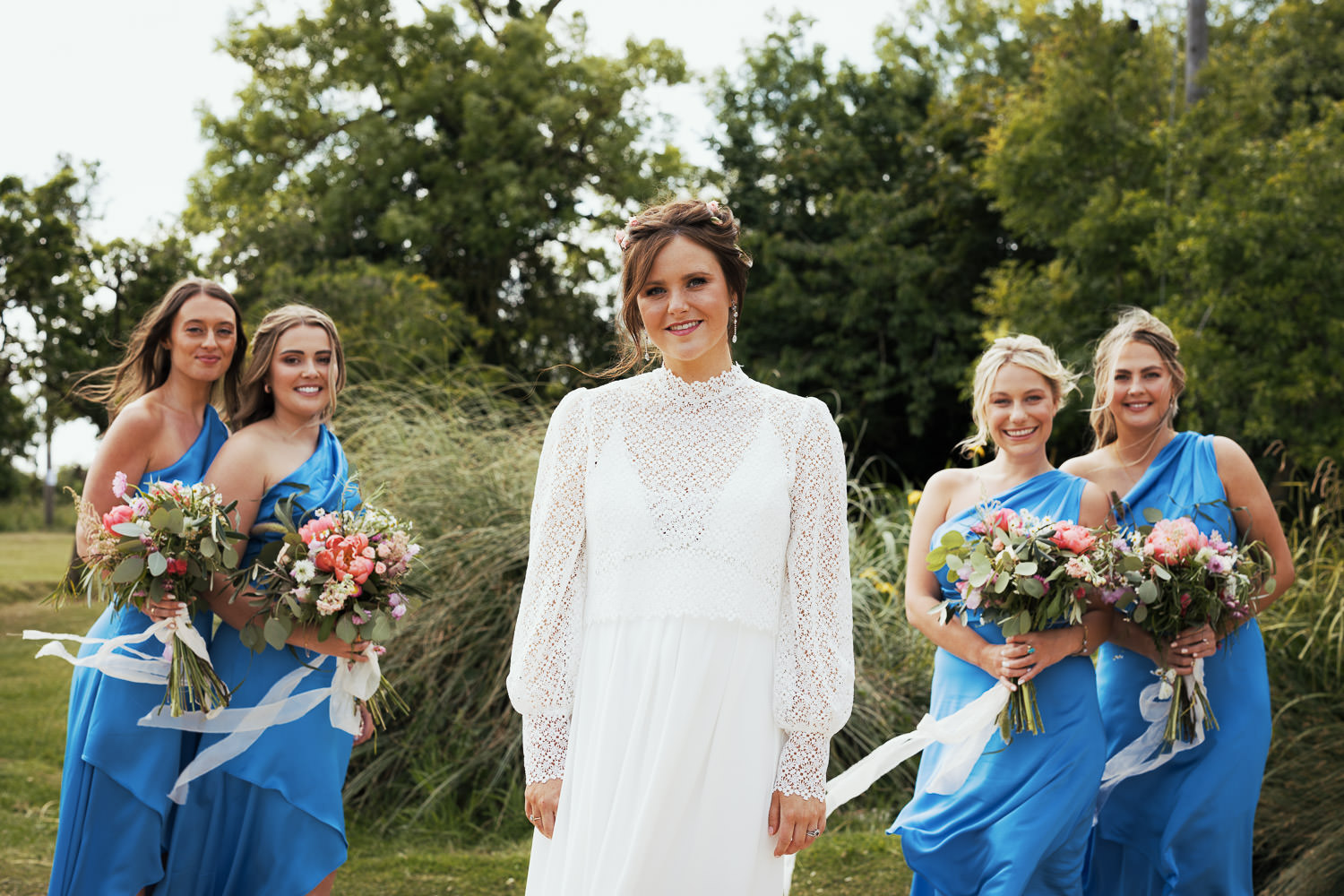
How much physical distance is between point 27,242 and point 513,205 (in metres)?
8.08

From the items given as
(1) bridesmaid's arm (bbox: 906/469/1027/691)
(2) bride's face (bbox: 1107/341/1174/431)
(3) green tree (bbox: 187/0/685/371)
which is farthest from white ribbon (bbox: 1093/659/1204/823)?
(3) green tree (bbox: 187/0/685/371)

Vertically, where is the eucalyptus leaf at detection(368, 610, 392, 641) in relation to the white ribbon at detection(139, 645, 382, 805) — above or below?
above

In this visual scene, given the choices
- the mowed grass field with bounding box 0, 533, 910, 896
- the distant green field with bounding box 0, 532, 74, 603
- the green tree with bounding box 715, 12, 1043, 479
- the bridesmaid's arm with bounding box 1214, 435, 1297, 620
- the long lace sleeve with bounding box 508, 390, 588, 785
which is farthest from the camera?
the green tree with bounding box 715, 12, 1043, 479

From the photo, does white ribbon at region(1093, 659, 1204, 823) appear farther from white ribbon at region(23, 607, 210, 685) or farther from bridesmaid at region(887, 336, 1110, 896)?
white ribbon at region(23, 607, 210, 685)

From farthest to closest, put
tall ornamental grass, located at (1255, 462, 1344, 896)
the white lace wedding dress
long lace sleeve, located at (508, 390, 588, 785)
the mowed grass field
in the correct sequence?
the mowed grass field
tall ornamental grass, located at (1255, 462, 1344, 896)
long lace sleeve, located at (508, 390, 588, 785)
the white lace wedding dress

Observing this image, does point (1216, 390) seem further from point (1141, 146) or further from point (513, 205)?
point (513, 205)

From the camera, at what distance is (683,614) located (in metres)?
2.72

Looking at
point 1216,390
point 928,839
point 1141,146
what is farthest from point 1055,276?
point 928,839

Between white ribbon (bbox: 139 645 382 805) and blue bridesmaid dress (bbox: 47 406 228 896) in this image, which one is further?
white ribbon (bbox: 139 645 382 805)

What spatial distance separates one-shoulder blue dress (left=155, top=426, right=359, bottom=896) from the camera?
3.96 meters

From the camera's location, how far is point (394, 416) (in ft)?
26.9

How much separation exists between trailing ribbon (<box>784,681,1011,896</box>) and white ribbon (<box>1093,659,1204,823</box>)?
64cm

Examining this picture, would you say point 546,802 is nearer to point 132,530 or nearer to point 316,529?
point 316,529

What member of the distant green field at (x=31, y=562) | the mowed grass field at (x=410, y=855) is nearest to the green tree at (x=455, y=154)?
the distant green field at (x=31, y=562)
